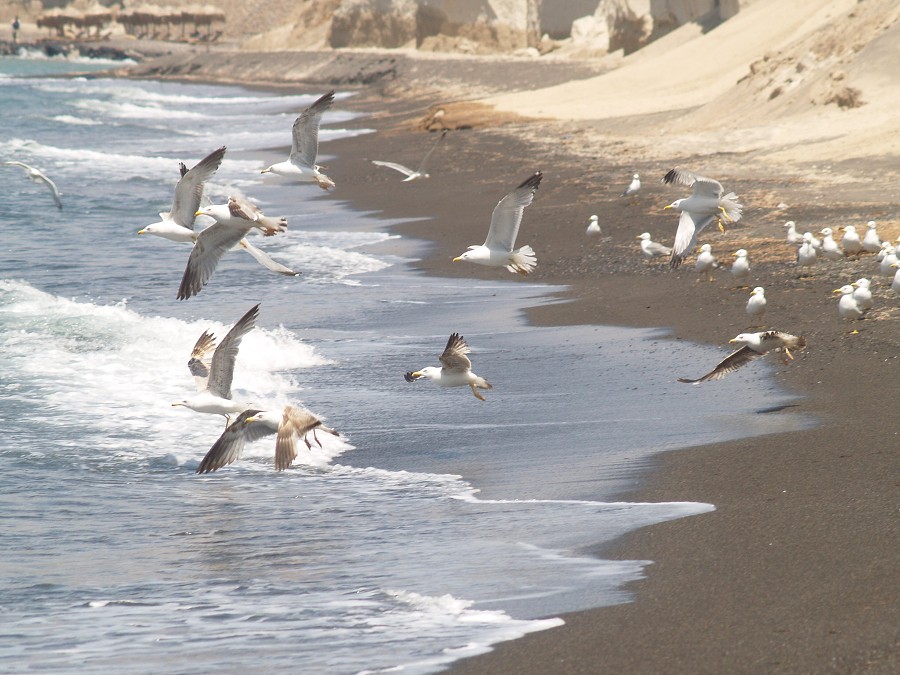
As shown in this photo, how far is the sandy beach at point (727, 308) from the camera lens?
611 cm

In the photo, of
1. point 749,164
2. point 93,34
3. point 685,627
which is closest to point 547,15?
point 749,164

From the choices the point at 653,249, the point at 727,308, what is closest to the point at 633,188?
the point at 653,249

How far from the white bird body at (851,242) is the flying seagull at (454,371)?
6189mm

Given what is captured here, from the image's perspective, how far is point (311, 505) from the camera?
8844mm

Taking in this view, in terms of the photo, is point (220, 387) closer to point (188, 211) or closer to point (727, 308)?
point (188, 211)

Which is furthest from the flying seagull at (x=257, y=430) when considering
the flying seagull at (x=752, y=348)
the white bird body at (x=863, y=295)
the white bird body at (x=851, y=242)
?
the white bird body at (x=851, y=242)

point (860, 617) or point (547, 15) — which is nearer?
point (860, 617)

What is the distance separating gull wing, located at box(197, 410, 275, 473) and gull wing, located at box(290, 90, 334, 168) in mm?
4794

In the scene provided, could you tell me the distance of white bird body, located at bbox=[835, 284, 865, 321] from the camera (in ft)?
39.3

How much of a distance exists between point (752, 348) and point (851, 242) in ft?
16.4

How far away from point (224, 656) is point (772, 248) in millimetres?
11686

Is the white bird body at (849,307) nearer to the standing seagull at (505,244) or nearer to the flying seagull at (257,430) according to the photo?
the standing seagull at (505,244)

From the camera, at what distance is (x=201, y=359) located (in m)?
10.9

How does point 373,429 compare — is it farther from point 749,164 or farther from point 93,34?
point 93,34
